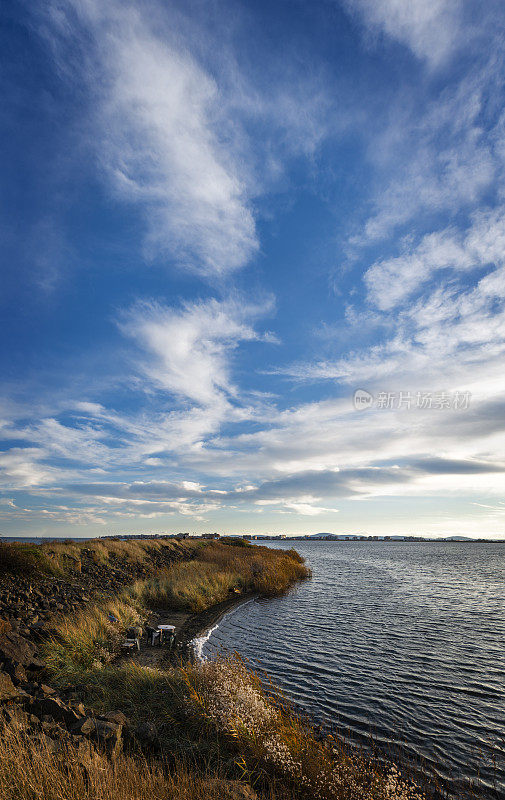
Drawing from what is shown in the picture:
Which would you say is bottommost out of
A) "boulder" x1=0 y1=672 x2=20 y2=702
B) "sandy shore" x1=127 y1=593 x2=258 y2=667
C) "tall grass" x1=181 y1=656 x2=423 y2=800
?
"sandy shore" x1=127 y1=593 x2=258 y2=667

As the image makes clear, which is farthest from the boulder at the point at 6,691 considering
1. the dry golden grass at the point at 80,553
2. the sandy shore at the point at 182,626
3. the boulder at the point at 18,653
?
the dry golden grass at the point at 80,553

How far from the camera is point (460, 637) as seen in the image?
1864 cm

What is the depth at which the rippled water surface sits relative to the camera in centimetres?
930

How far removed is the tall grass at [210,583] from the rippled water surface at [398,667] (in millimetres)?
2460

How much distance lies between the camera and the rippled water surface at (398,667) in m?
9.30

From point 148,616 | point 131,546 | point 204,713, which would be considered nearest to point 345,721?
point 204,713

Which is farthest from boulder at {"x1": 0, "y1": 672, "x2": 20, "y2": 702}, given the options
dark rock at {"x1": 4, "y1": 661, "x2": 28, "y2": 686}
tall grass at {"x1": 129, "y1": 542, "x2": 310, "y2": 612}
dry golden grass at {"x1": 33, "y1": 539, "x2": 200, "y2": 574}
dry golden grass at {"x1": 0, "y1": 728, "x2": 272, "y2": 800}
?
dry golden grass at {"x1": 33, "y1": 539, "x2": 200, "y2": 574}

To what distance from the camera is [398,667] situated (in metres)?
14.2

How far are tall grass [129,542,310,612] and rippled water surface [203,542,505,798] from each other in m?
2.46

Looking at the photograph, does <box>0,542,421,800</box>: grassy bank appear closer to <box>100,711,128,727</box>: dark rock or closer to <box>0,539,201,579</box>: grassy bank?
<box>100,711,128,727</box>: dark rock

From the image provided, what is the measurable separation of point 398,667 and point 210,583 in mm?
14760

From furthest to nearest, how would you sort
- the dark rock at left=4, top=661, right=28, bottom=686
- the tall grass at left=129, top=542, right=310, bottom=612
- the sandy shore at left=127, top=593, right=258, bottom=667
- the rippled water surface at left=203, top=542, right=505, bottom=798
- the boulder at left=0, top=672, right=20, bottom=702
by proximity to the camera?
the tall grass at left=129, top=542, right=310, bottom=612 → the sandy shore at left=127, top=593, right=258, bottom=667 → the rippled water surface at left=203, top=542, right=505, bottom=798 → the dark rock at left=4, top=661, right=28, bottom=686 → the boulder at left=0, top=672, right=20, bottom=702

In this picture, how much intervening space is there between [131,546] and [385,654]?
29.4 metres

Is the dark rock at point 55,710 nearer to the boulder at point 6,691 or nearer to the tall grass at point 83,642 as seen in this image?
the boulder at point 6,691
